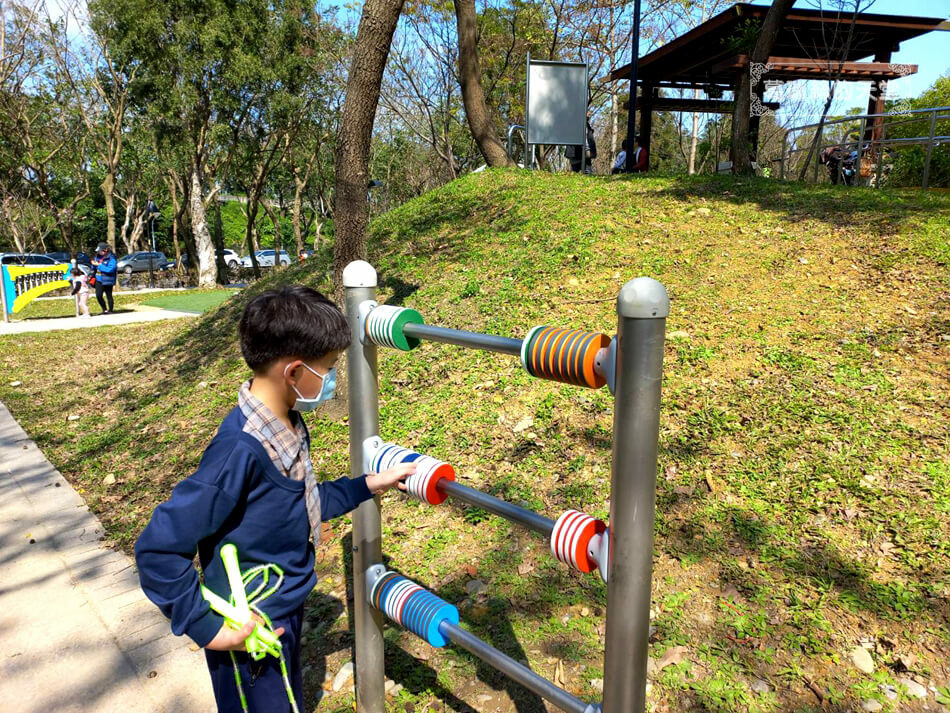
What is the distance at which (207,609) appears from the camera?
60.8 inches

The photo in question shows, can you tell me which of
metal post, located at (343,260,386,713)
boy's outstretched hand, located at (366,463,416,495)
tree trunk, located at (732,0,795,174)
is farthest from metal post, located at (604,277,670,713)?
tree trunk, located at (732,0,795,174)

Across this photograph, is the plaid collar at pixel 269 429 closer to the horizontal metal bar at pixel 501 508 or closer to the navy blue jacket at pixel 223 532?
the navy blue jacket at pixel 223 532

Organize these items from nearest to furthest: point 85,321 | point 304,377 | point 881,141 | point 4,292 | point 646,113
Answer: point 304,377 < point 881,141 < point 85,321 < point 4,292 < point 646,113

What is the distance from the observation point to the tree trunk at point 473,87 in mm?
9641

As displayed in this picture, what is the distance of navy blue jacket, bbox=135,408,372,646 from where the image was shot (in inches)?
58.2

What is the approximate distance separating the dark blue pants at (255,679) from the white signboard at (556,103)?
9.94m

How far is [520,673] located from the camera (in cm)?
181

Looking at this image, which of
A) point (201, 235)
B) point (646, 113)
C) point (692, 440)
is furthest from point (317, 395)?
point (201, 235)

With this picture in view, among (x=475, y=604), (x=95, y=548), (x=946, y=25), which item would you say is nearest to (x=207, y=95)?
(x=946, y=25)

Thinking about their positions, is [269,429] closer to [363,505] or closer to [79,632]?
[363,505]

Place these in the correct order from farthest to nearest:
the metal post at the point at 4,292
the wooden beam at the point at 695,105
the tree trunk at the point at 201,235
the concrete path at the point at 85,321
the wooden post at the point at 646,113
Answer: the tree trunk at the point at 201,235, the wooden beam at the point at 695,105, the wooden post at the point at 646,113, the metal post at the point at 4,292, the concrete path at the point at 85,321

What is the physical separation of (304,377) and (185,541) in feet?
1.52

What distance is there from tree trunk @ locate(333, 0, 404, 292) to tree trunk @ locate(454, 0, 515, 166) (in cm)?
508

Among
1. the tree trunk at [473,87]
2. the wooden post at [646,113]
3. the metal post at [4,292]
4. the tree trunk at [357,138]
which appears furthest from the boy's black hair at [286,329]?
the metal post at [4,292]
